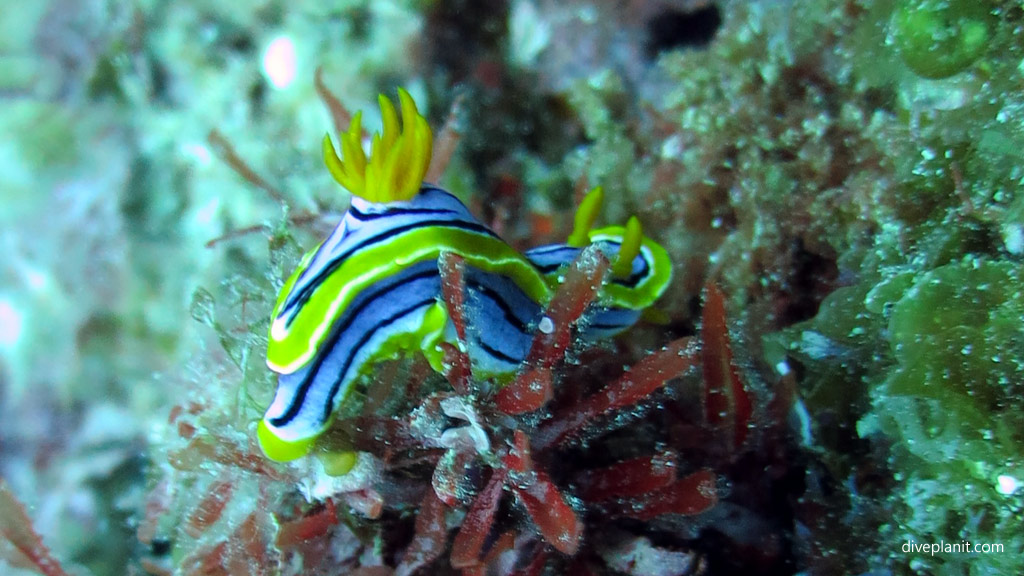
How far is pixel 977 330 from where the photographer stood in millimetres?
1959

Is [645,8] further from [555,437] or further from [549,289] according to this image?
[555,437]

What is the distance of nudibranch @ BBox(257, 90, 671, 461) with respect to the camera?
212 cm

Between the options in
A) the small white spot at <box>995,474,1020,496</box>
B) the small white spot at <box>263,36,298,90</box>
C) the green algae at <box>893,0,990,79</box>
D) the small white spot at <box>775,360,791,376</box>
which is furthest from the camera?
the small white spot at <box>263,36,298,90</box>

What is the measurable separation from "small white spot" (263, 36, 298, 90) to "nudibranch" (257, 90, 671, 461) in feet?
7.83

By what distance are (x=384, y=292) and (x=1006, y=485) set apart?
6.53 ft

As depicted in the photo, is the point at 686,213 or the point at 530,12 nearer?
the point at 686,213

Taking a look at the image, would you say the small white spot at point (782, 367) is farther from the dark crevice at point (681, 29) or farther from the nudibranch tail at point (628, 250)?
the dark crevice at point (681, 29)

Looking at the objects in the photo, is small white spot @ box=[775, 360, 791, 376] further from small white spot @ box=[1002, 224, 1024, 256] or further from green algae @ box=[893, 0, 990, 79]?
green algae @ box=[893, 0, 990, 79]

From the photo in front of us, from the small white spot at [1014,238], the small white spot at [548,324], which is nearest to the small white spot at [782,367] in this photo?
the small white spot at [1014,238]

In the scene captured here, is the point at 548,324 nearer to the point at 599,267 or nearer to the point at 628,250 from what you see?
the point at 599,267

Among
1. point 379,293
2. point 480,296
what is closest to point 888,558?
point 480,296

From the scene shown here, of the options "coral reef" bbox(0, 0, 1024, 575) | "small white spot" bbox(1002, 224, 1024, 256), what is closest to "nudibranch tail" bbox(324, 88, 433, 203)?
"coral reef" bbox(0, 0, 1024, 575)

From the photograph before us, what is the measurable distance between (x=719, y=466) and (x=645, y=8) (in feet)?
9.54

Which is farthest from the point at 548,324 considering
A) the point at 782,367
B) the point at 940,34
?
the point at 940,34
